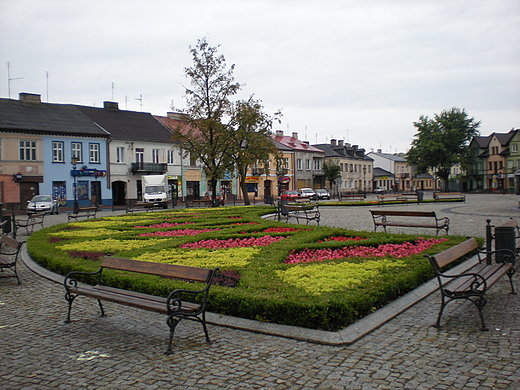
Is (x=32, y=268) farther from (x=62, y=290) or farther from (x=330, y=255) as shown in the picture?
(x=330, y=255)

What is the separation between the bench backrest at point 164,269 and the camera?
5.72 meters

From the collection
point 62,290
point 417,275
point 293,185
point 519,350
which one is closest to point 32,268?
point 62,290

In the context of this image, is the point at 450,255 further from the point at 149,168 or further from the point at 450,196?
the point at 149,168

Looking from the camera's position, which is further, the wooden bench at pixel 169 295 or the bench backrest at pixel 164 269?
the bench backrest at pixel 164 269

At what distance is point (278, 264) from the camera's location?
899cm

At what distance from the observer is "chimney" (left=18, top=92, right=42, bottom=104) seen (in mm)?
44094

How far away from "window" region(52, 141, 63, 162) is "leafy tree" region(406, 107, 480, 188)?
185ft

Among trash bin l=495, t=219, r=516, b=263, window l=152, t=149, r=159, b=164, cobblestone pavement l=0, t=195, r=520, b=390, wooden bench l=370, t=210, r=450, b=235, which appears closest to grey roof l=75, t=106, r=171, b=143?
window l=152, t=149, r=159, b=164

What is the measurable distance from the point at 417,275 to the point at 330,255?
2.40 metres

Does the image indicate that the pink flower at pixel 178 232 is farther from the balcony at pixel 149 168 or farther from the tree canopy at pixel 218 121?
the balcony at pixel 149 168

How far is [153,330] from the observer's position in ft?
20.1

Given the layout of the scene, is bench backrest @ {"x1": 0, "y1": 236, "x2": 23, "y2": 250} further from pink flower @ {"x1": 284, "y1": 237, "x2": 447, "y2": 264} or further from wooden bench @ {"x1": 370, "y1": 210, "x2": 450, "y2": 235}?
wooden bench @ {"x1": 370, "y1": 210, "x2": 450, "y2": 235}

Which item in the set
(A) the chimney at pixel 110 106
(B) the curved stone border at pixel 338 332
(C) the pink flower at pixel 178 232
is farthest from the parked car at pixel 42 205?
(B) the curved stone border at pixel 338 332

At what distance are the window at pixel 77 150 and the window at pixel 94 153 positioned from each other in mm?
985
